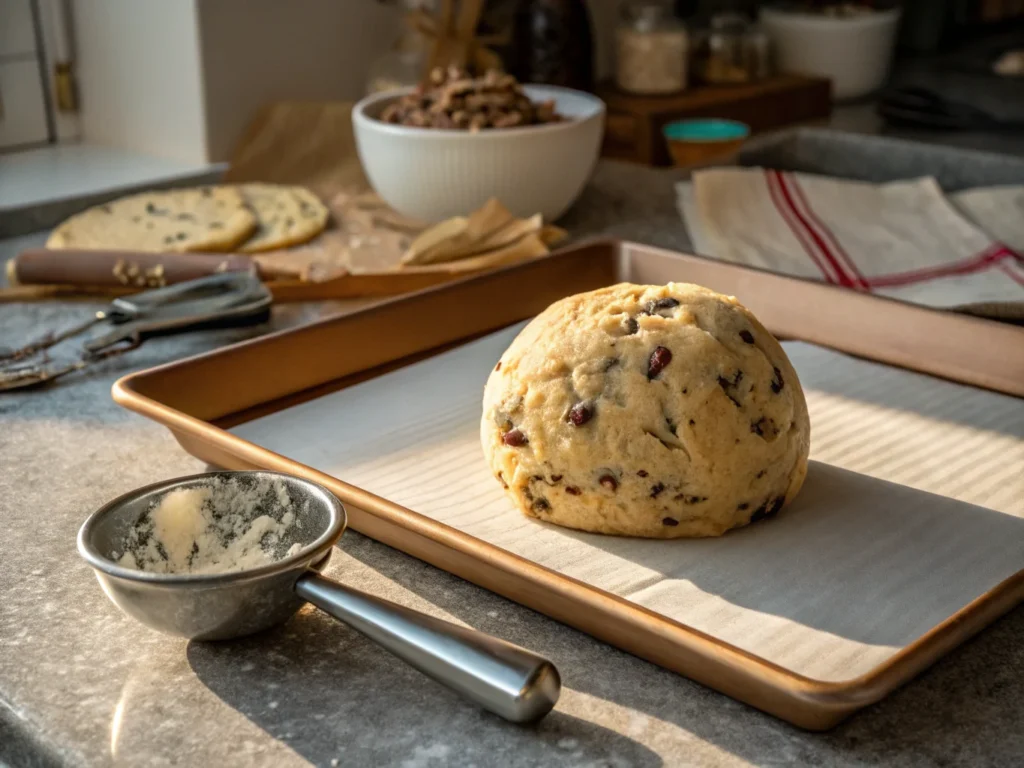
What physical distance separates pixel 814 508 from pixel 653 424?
151mm

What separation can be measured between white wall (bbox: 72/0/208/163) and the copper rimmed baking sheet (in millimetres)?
986

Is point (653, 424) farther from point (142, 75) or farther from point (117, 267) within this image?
point (142, 75)

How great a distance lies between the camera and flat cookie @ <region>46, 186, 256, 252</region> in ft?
5.28

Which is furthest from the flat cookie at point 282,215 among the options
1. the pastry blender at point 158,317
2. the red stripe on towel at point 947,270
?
the red stripe on towel at point 947,270

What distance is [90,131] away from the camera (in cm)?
221

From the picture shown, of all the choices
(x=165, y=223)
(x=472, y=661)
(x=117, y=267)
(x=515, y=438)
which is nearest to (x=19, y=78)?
(x=165, y=223)

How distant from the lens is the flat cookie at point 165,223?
161 cm

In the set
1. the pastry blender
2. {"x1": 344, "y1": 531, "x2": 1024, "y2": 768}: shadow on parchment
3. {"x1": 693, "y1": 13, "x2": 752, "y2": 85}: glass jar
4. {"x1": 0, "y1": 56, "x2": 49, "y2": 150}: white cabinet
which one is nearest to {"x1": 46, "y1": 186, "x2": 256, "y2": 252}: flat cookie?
the pastry blender

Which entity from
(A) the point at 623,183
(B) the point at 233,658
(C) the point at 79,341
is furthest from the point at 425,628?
(A) the point at 623,183

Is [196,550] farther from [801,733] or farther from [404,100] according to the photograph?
[404,100]

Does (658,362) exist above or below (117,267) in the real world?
above

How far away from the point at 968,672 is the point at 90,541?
0.54 metres

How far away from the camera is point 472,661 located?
632 mm

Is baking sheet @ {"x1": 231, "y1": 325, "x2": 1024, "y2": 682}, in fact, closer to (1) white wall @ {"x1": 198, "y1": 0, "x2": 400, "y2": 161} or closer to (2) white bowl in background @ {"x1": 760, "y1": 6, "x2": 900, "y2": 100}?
(1) white wall @ {"x1": 198, "y1": 0, "x2": 400, "y2": 161}
